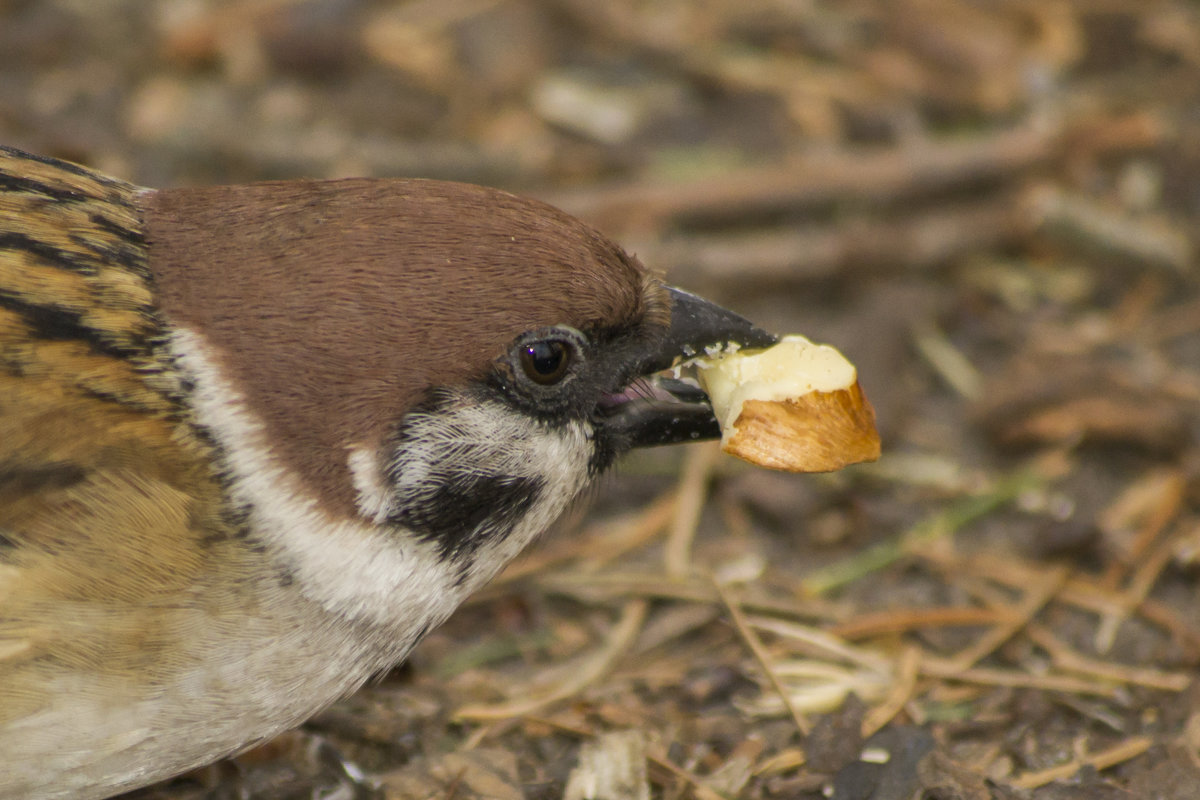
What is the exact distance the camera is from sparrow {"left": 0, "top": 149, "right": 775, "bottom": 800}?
102 inches

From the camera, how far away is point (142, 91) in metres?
5.40

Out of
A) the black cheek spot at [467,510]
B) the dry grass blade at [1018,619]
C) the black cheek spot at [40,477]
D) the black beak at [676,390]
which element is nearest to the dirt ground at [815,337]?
the dry grass blade at [1018,619]

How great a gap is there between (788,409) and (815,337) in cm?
181

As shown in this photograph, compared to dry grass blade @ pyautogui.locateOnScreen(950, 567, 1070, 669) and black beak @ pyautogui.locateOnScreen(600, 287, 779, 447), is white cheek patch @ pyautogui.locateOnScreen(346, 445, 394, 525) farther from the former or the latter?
dry grass blade @ pyautogui.locateOnScreen(950, 567, 1070, 669)

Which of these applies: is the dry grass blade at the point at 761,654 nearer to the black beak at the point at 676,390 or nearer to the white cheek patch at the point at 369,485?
the black beak at the point at 676,390

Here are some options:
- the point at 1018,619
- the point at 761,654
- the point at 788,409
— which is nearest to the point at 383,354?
the point at 788,409

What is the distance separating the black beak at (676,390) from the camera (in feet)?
9.68

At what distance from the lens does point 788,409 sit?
3010mm

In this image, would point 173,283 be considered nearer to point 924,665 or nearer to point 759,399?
point 759,399

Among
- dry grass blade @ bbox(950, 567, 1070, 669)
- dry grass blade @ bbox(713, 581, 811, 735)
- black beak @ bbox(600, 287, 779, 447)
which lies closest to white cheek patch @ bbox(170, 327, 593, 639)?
black beak @ bbox(600, 287, 779, 447)

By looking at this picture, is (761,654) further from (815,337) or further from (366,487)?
(815,337)

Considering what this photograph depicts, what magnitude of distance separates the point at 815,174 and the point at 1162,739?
2.47 metres

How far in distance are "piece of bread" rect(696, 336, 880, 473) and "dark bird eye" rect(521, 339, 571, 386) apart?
35 cm

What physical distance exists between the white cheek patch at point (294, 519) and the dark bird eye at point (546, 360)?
0.37m
